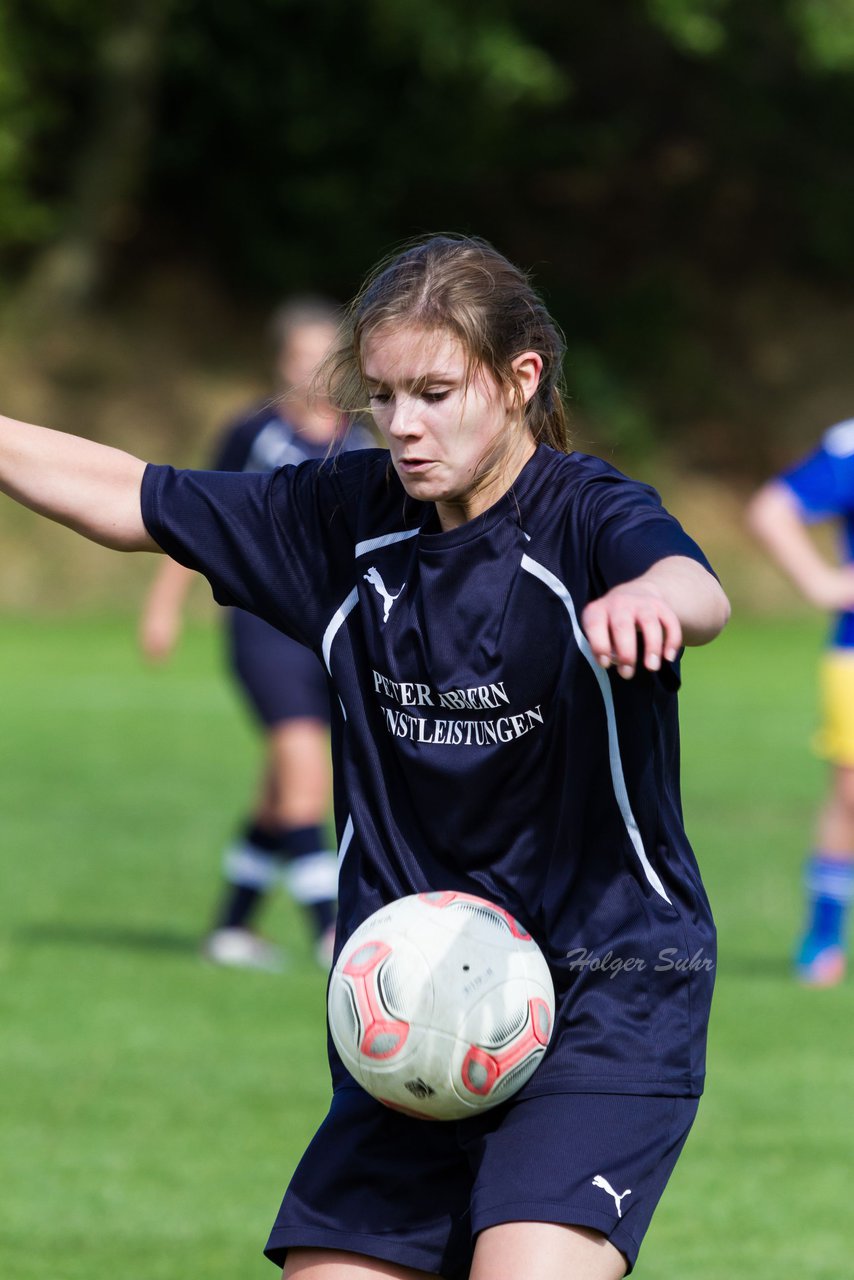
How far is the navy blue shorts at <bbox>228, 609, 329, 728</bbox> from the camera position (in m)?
7.93

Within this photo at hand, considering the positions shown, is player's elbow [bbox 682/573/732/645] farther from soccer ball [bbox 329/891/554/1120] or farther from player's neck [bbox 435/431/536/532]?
soccer ball [bbox 329/891/554/1120]

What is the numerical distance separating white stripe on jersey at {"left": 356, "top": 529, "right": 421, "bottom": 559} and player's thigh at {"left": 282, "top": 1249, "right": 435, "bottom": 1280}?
1133mm

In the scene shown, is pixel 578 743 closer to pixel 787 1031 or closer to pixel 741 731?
pixel 787 1031

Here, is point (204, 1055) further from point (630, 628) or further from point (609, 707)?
point (630, 628)

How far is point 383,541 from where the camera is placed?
3.29 metres

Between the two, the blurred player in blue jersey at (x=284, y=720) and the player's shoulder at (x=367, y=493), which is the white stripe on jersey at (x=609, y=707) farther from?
the blurred player in blue jersey at (x=284, y=720)

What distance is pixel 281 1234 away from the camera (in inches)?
125

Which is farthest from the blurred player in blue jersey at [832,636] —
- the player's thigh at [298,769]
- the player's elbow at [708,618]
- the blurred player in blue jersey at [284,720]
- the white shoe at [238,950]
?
the player's elbow at [708,618]

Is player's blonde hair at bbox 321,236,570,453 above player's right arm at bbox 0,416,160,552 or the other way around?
above

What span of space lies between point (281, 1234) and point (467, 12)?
2472 cm

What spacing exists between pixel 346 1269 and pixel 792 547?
4981 mm

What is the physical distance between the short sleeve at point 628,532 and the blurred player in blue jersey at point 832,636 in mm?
4514

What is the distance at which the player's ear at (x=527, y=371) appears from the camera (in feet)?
10.3

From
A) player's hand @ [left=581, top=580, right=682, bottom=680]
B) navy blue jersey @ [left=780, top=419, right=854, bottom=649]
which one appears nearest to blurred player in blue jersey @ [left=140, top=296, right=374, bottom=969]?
navy blue jersey @ [left=780, top=419, right=854, bottom=649]
